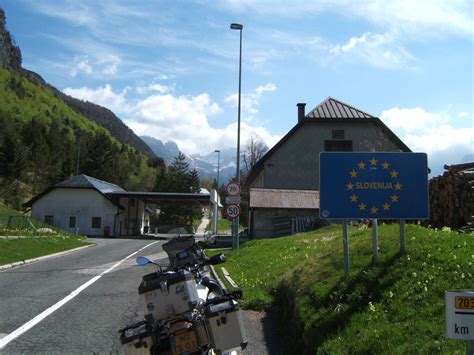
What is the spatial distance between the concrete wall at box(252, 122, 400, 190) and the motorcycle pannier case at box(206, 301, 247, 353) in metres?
38.1

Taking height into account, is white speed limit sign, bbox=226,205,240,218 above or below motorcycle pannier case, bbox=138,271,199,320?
above

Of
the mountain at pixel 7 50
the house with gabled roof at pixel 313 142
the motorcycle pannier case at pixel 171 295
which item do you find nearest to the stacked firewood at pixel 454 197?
the motorcycle pannier case at pixel 171 295

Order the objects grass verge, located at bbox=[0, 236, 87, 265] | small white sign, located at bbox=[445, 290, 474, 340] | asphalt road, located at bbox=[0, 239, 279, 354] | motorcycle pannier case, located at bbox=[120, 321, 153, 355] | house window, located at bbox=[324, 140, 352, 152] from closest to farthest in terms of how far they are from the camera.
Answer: small white sign, located at bbox=[445, 290, 474, 340] < motorcycle pannier case, located at bbox=[120, 321, 153, 355] < asphalt road, located at bbox=[0, 239, 279, 354] < grass verge, located at bbox=[0, 236, 87, 265] < house window, located at bbox=[324, 140, 352, 152]

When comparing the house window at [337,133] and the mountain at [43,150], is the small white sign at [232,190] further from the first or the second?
the mountain at [43,150]

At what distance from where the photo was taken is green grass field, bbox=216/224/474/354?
17.9ft

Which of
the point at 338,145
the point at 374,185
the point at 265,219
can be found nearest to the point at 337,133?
the point at 338,145

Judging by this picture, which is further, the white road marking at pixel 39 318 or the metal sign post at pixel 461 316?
the white road marking at pixel 39 318

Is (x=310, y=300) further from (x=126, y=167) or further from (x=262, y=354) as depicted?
(x=126, y=167)

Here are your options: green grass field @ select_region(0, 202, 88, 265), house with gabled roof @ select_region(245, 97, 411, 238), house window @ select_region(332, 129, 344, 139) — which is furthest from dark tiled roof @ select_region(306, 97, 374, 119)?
green grass field @ select_region(0, 202, 88, 265)

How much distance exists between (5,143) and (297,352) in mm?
78375

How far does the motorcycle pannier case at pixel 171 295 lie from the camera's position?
191 inches

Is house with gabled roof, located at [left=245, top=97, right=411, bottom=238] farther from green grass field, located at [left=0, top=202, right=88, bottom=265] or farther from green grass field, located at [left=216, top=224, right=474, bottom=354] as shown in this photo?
green grass field, located at [left=216, top=224, right=474, bottom=354]

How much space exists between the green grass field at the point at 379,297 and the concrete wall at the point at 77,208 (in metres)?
47.9

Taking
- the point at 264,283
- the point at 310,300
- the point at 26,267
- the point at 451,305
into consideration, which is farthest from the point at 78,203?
the point at 451,305
